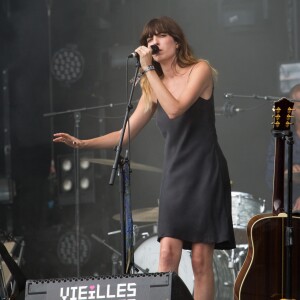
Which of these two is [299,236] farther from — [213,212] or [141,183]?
[141,183]

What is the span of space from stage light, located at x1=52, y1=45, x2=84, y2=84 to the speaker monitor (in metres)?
3.60

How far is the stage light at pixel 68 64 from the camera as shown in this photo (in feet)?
24.6

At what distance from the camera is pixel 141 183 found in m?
7.78

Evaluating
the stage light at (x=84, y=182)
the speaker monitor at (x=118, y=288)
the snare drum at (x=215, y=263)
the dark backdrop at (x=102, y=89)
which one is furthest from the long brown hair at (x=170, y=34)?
the stage light at (x=84, y=182)

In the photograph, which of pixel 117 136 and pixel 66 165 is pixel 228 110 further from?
pixel 117 136

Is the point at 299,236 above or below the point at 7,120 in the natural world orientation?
below

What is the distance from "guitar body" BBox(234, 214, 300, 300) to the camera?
15.7 feet

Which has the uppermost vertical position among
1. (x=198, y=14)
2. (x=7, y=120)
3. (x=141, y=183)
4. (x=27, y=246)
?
(x=198, y=14)

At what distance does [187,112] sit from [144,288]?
1177mm

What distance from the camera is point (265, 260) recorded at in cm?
481

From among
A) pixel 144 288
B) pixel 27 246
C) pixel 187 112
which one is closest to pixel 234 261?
pixel 27 246

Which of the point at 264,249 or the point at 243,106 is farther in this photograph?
the point at 243,106

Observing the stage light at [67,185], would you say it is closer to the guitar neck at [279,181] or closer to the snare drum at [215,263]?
the snare drum at [215,263]

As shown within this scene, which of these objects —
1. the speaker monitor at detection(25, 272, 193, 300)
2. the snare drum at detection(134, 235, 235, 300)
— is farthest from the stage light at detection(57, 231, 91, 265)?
the speaker monitor at detection(25, 272, 193, 300)
